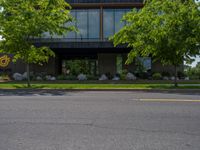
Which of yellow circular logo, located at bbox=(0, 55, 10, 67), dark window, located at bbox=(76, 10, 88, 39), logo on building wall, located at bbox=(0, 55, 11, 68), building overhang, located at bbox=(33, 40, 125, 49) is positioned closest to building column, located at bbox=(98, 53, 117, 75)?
dark window, located at bbox=(76, 10, 88, 39)

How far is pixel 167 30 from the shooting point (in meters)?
20.6

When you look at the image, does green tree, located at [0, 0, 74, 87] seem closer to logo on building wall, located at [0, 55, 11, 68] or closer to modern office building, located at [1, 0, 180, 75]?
logo on building wall, located at [0, 55, 11, 68]

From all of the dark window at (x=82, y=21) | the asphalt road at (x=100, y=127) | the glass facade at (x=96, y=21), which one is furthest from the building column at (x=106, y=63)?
the asphalt road at (x=100, y=127)

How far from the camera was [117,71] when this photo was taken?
3847cm

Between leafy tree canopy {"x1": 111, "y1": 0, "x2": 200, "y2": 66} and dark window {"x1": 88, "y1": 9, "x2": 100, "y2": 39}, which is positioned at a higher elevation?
Answer: dark window {"x1": 88, "y1": 9, "x2": 100, "y2": 39}

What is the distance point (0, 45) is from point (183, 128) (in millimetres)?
16977

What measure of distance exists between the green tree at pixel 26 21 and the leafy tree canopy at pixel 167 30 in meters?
4.72

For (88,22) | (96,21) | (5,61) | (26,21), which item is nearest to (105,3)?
(96,21)

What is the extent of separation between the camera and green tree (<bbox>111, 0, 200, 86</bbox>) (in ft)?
66.1

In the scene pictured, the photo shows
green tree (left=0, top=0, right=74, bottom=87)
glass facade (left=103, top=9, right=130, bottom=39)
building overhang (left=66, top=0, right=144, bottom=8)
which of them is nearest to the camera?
green tree (left=0, top=0, right=74, bottom=87)

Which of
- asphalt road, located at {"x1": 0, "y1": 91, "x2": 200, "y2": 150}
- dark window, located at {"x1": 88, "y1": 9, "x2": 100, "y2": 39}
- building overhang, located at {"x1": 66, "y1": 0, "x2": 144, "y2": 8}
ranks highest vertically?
building overhang, located at {"x1": 66, "y1": 0, "x2": 144, "y2": 8}

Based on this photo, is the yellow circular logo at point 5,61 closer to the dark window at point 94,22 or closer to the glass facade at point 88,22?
the glass facade at point 88,22

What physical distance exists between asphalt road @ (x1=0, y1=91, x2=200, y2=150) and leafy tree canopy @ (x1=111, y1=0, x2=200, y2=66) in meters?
9.68

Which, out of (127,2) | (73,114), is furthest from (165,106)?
(127,2)
